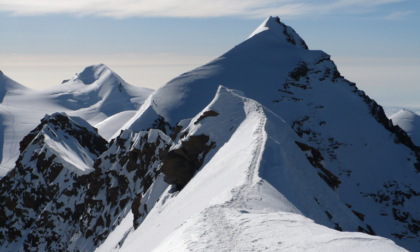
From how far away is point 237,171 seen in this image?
1054 inches

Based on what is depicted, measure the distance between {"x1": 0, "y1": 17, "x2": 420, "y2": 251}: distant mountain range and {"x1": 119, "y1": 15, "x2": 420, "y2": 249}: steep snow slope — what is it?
0.77 feet

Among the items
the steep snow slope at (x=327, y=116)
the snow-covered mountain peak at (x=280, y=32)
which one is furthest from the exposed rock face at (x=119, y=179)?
the snow-covered mountain peak at (x=280, y=32)

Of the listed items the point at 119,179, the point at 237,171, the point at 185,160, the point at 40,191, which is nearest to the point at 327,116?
the point at 119,179

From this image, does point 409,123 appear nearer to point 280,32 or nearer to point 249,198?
point 280,32

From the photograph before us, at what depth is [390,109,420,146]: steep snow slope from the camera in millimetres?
155375

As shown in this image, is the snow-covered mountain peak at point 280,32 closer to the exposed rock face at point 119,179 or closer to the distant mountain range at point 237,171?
the distant mountain range at point 237,171

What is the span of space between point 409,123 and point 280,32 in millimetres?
94745

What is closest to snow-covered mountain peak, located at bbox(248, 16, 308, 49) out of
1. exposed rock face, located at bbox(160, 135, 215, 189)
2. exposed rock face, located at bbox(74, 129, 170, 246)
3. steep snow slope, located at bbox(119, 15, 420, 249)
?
steep snow slope, located at bbox(119, 15, 420, 249)

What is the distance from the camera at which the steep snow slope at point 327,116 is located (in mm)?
57531

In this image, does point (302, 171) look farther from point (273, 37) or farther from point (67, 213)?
point (273, 37)

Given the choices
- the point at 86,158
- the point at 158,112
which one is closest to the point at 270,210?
the point at 158,112

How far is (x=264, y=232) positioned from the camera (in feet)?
50.9

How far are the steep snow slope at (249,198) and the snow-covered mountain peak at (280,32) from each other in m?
57.7

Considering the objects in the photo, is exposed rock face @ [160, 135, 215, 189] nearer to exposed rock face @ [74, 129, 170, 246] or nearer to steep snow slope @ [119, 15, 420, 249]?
steep snow slope @ [119, 15, 420, 249]
